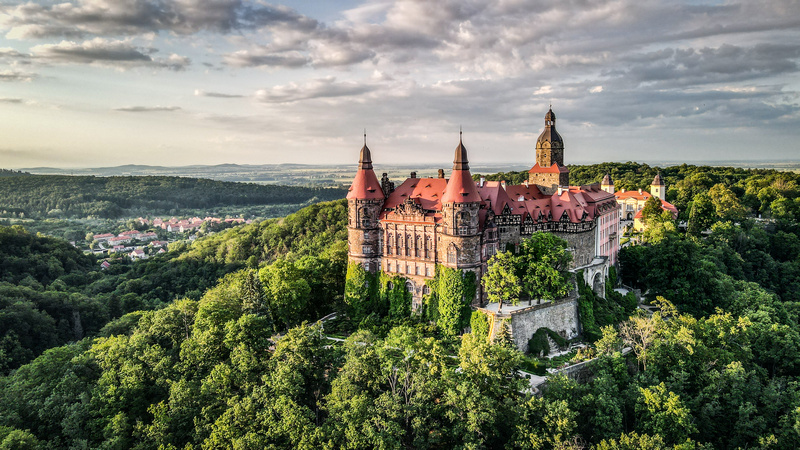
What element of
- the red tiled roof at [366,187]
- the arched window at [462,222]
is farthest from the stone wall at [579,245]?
the red tiled roof at [366,187]

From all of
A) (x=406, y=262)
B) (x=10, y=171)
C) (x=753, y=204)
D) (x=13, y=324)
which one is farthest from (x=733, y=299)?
(x=10, y=171)

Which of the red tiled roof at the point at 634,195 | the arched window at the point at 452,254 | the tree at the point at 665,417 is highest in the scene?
the red tiled roof at the point at 634,195

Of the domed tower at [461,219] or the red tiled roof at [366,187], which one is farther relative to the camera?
the red tiled roof at [366,187]

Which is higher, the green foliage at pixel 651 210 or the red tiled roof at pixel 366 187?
the red tiled roof at pixel 366 187

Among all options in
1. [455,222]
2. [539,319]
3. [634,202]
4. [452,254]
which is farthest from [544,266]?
[634,202]

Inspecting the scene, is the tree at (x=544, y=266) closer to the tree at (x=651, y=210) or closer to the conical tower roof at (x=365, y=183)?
the conical tower roof at (x=365, y=183)

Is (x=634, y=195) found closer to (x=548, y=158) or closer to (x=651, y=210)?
(x=651, y=210)

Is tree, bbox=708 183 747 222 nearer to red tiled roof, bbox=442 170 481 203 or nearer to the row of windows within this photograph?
red tiled roof, bbox=442 170 481 203
